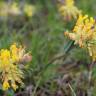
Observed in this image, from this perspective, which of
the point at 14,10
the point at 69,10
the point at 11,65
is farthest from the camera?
the point at 14,10

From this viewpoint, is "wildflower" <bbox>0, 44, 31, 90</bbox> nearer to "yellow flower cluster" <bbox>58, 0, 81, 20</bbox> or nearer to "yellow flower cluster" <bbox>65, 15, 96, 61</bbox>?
"yellow flower cluster" <bbox>65, 15, 96, 61</bbox>

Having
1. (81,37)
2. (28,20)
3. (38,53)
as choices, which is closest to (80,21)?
(81,37)

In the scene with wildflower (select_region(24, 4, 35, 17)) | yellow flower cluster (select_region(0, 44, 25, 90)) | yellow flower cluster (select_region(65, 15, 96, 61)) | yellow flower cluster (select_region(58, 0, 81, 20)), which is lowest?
yellow flower cluster (select_region(0, 44, 25, 90))

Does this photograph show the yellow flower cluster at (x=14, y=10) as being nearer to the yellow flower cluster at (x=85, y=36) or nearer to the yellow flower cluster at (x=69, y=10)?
the yellow flower cluster at (x=69, y=10)

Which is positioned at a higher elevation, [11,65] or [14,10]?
[14,10]

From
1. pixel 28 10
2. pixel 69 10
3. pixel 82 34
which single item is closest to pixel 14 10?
pixel 28 10

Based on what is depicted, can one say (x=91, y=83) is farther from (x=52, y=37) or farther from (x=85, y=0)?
(x=85, y=0)

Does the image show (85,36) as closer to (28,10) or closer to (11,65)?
(11,65)

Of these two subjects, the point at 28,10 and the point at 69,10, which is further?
the point at 28,10

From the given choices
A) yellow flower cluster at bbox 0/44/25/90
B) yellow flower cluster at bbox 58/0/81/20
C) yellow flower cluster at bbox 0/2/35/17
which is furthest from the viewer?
yellow flower cluster at bbox 0/2/35/17

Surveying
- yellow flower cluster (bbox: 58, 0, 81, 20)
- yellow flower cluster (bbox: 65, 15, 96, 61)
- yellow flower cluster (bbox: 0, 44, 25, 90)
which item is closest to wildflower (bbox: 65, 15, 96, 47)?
yellow flower cluster (bbox: 65, 15, 96, 61)

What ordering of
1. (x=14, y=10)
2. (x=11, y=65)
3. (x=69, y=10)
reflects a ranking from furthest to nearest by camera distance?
(x=14, y=10) → (x=69, y=10) → (x=11, y=65)
